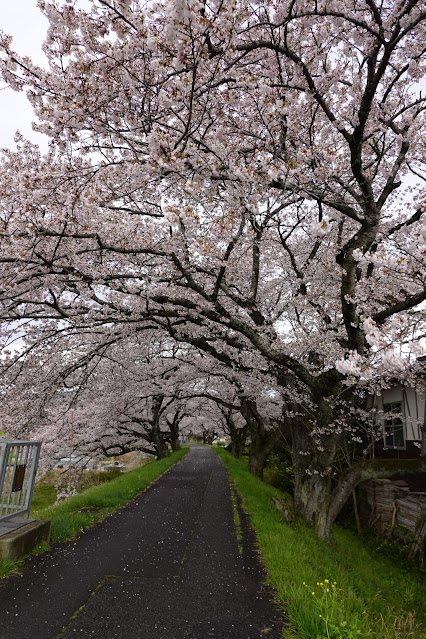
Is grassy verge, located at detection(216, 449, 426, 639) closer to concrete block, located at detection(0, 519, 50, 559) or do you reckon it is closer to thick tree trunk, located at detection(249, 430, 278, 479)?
concrete block, located at detection(0, 519, 50, 559)

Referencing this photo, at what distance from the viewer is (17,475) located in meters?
5.91

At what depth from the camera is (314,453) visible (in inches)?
368

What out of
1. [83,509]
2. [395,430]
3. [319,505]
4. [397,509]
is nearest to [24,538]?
[83,509]

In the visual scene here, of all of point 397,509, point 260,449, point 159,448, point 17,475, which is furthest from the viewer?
point 159,448

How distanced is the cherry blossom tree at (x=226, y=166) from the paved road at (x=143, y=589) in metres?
2.98

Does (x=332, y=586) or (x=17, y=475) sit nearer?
(x=332, y=586)

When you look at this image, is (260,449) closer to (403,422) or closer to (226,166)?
(403,422)

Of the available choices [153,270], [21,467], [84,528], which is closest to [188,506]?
[84,528]

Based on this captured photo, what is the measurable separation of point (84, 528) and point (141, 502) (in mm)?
3176

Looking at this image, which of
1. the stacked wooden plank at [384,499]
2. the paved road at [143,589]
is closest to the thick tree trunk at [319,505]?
the paved road at [143,589]

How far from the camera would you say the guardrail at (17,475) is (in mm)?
5590

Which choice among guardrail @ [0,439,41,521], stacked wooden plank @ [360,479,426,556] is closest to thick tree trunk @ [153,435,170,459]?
stacked wooden plank @ [360,479,426,556]

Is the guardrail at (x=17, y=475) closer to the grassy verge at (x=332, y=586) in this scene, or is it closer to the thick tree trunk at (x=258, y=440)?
the grassy verge at (x=332, y=586)

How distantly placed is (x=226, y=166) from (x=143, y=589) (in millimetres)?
6080
